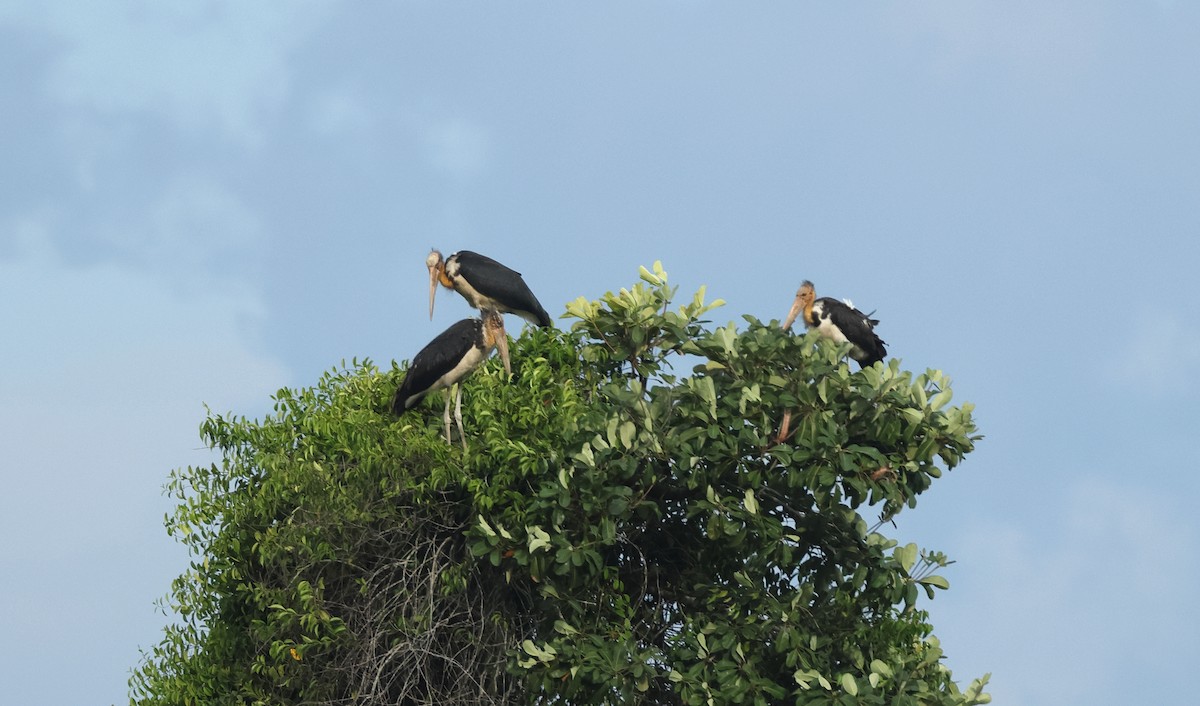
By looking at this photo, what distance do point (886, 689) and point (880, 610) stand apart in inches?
29.0

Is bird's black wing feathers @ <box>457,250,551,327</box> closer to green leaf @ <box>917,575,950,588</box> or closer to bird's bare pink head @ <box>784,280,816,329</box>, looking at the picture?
bird's bare pink head @ <box>784,280,816,329</box>

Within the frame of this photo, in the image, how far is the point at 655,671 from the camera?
1191 centimetres

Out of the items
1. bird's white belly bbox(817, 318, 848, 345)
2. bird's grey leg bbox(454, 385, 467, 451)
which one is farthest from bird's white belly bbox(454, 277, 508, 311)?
bird's white belly bbox(817, 318, 848, 345)

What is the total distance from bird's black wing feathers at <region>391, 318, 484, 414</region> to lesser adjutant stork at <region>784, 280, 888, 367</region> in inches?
155

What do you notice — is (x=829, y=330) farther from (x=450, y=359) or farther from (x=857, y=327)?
(x=450, y=359)

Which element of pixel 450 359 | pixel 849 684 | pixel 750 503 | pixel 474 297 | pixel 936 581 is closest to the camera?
pixel 849 684

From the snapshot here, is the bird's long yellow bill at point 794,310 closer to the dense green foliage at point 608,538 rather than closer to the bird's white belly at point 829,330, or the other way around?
the bird's white belly at point 829,330

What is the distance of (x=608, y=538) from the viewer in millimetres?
11664

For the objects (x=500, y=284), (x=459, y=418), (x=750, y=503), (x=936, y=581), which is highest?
(x=500, y=284)

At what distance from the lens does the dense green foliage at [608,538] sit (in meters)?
11.8

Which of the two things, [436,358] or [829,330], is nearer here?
[436,358]

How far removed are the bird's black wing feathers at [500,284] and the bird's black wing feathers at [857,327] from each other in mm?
3182

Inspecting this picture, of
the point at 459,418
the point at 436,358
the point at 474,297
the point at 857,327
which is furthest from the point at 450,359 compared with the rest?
the point at 857,327

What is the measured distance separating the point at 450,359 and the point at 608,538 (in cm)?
241
